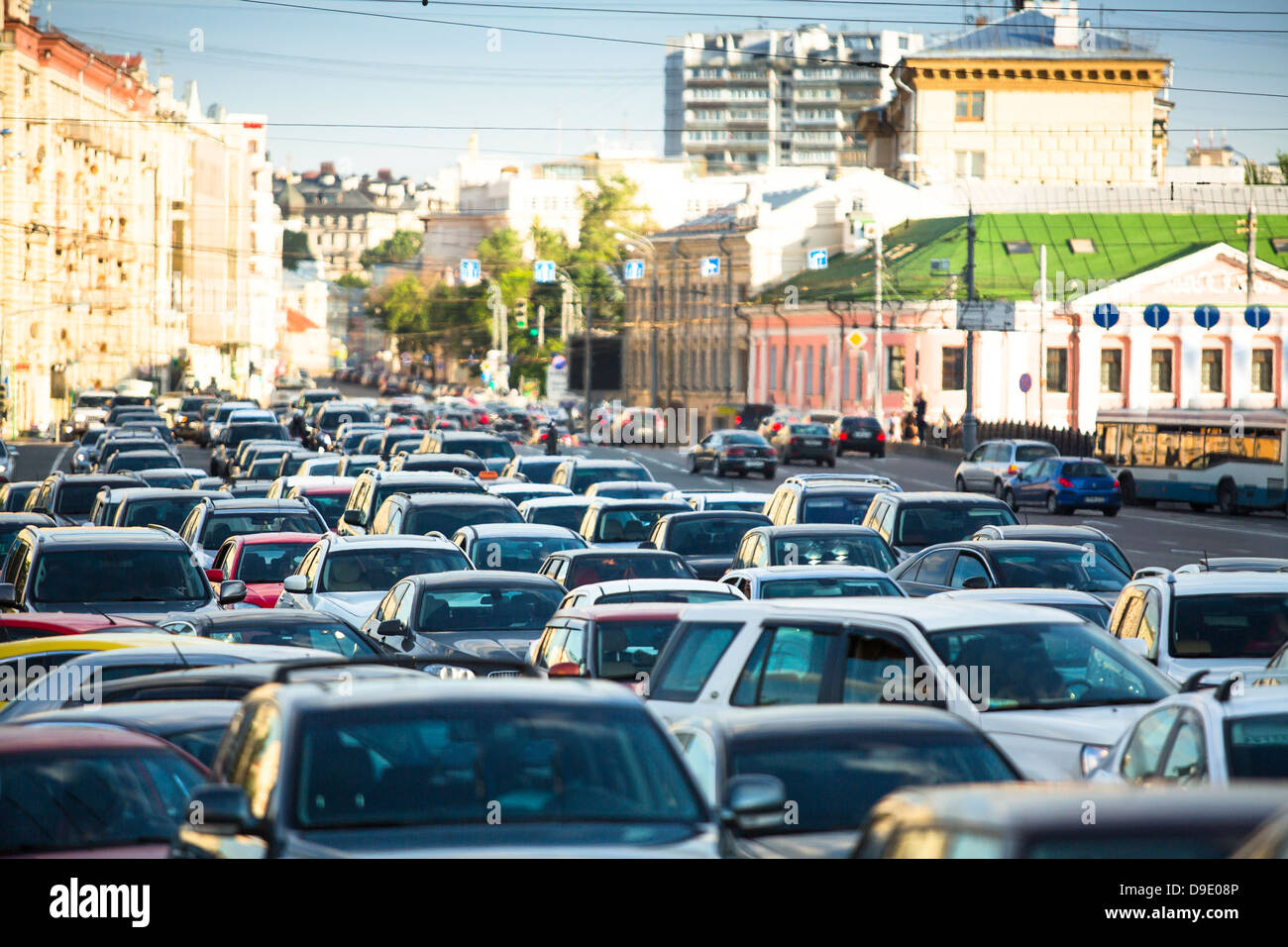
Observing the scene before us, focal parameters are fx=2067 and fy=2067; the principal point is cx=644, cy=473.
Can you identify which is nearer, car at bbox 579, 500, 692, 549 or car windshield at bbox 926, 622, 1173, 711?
car windshield at bbox 926, 622, 1173, 711

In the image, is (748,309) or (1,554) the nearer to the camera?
(1,554)

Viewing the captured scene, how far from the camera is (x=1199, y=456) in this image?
166 ft

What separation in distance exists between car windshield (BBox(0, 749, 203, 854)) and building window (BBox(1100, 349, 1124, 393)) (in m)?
75.2

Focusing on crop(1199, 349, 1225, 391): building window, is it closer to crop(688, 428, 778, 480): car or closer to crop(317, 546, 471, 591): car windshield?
crop(688, 428, 778, 480): car

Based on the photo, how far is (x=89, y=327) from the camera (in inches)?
4254

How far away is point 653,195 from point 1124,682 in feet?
497

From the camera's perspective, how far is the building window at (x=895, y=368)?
86.4 m

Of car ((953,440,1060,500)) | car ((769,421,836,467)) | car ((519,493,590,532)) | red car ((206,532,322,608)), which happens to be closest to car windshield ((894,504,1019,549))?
car ((519,493,590,532))

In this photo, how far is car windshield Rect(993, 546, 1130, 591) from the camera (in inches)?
718

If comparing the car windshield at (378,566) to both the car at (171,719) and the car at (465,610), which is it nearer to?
the car at (465,610)

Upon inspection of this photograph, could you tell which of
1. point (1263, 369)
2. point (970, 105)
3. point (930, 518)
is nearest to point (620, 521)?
point (930, 518)

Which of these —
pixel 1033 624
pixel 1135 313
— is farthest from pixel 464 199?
pixel 1033 624
